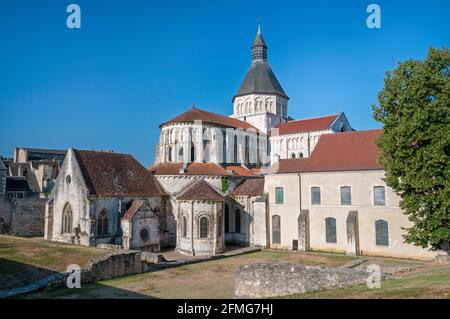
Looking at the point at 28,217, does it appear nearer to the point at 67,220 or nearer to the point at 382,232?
the point at 67,220

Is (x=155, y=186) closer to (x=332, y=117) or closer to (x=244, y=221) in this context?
(x=244, y=221)

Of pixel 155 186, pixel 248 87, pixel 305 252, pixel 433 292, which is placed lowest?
pixel 305 252

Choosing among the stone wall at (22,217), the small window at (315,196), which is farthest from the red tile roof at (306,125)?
the stone wall at (22,217)

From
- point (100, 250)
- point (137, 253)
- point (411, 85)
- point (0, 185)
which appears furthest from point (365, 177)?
point (0, 185)

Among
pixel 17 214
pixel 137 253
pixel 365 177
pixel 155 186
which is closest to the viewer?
pixel 137 253

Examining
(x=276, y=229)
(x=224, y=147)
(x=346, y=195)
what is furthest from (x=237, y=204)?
(x=346, y=195)
